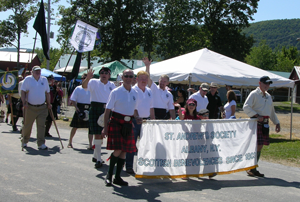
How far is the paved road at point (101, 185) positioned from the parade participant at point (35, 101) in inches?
30.8

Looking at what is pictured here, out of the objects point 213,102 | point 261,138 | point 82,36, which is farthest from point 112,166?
point 82,36

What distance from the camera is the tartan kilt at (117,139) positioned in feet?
16.1

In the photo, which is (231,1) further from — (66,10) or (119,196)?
(119,196)

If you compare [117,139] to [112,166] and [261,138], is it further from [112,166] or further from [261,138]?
[261,138]

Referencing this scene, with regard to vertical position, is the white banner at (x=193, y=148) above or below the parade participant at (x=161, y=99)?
below

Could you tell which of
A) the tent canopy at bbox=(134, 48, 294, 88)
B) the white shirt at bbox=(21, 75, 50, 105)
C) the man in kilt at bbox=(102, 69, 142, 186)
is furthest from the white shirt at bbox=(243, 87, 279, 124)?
the white shirt at bbox=(21, 75, 50, 105)

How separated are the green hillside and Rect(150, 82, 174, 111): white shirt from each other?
18842 cm

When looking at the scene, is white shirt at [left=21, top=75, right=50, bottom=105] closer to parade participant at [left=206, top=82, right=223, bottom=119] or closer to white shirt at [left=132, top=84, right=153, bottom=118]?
white shirt at [left=132, top=84, right=153, bottom=118]

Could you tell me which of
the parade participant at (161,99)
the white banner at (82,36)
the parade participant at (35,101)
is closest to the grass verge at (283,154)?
the parade participant at (161,99)

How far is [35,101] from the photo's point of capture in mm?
7492

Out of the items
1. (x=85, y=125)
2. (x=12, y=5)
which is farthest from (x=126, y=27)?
(x=85, y=125)

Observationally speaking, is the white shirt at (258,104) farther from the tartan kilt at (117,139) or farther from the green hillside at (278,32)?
the green hillside at (278,32)

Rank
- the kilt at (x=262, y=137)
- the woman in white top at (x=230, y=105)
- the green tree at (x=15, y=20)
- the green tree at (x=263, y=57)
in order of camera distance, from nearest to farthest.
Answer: the kilt at (x=262, y=137) → the woman in white top at (x=230, y=105) → the green tree at (x=15, y=20) → the green tree at (x=263, y=57)

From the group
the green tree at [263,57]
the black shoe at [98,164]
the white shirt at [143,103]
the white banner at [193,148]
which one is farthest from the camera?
the green tree at [263,57]
